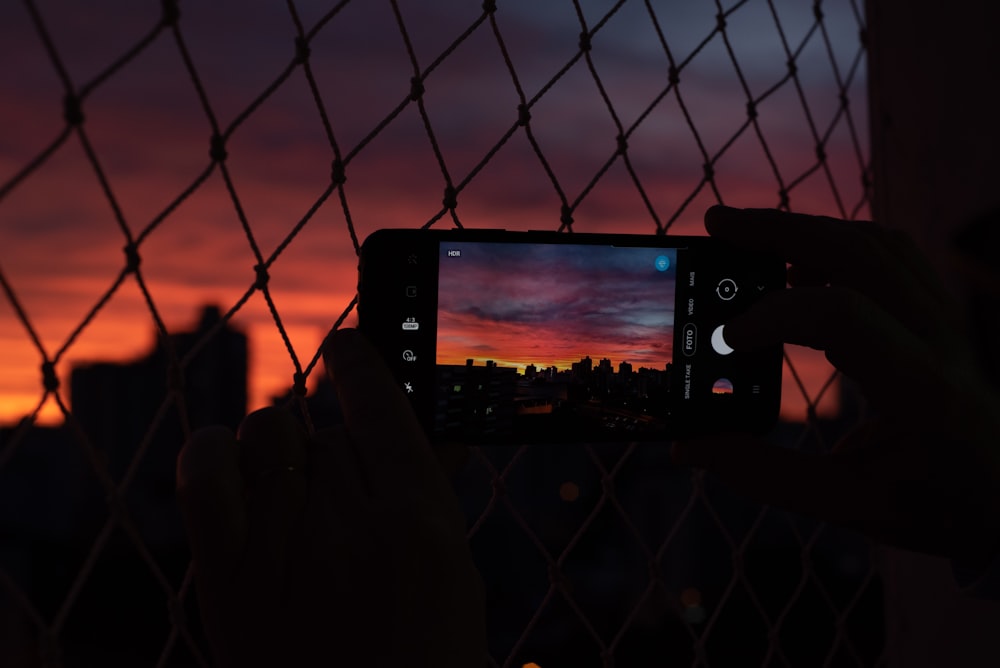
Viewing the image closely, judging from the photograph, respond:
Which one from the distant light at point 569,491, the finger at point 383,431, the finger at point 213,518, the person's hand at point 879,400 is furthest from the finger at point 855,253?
the distant light at point 569,491

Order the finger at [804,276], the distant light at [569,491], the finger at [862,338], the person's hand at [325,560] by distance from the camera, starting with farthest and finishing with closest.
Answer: the distant light at [569,491] < the finger at [804,276] < the finger at [862,338] < the person's hand at [325,560]

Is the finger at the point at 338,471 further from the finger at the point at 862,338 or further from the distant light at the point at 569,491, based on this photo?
the distant light at the point at 569,491

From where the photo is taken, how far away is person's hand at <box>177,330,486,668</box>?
0.49 m

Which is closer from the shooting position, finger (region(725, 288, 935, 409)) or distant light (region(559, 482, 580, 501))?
finger (region(725, 288, 935, 409))

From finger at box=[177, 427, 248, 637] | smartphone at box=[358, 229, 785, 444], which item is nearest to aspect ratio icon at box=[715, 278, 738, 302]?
smartphone at box=[358, 229, 785, 444]

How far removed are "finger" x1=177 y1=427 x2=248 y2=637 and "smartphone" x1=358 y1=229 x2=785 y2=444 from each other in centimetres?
28

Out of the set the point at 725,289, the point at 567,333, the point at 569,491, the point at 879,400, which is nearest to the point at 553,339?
the point at 567,333

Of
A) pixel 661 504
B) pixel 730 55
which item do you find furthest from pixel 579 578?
pixel 730 55

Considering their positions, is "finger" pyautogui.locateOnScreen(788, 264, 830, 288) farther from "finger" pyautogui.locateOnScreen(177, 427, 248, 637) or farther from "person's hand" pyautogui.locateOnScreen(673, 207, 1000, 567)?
"finger" pyautogui.locateOnScreen(177, 427, 248, 637)

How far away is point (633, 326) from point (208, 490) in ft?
1.64

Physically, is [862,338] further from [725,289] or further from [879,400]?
[725,289]

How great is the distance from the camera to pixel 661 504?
705 inches

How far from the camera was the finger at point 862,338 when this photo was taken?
28.3 inches

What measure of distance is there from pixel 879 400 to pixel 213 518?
57 centimetres
